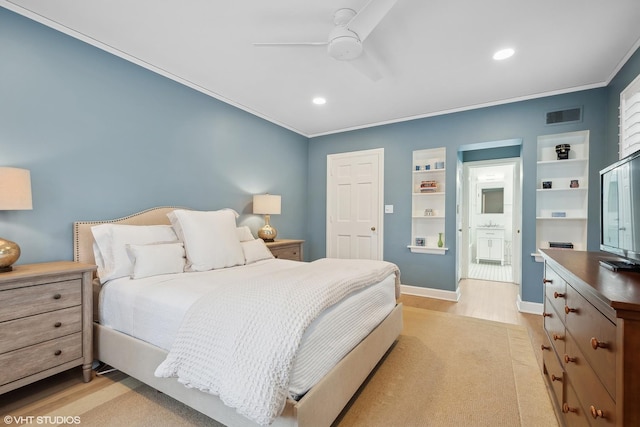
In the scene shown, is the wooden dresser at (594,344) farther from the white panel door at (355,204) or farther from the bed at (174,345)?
the white panel door at (355,204)

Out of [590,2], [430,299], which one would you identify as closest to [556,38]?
[590,2]

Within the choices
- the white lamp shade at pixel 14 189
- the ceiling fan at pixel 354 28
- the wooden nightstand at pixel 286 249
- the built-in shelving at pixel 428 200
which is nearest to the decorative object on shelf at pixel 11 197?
the white lamp shade at pixel 14 189

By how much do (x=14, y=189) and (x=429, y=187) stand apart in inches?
167

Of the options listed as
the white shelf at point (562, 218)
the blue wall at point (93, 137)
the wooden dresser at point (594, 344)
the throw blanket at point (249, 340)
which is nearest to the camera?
the wooden dresser at point (594, 344)

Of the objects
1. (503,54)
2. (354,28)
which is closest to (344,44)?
(354,28)

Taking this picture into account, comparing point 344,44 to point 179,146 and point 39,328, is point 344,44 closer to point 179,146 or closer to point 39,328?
point 179,146

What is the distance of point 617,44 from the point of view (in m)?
2.39

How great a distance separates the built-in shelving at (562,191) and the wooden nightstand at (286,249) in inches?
117

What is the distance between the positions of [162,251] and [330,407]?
1.66 metres

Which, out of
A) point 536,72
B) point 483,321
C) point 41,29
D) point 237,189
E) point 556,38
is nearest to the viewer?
point 41,29

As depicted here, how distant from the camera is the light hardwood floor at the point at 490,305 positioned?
305 cm

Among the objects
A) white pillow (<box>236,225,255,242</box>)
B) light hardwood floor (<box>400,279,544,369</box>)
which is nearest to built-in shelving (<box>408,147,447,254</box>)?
light hardwood floor (<box>400,279,544,369</box>)

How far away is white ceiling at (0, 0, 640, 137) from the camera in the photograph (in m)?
2.00

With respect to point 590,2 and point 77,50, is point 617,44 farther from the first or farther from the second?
point 77,50
